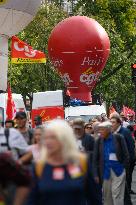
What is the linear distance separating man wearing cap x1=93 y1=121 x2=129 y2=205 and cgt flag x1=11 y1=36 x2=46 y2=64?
1301 cm

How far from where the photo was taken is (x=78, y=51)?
109 feet

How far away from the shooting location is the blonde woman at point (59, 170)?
6.57 metres

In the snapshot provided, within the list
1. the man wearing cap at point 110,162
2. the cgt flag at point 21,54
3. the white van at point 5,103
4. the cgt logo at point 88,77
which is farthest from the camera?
the cgt logo at point 88,77

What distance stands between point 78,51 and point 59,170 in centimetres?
2678

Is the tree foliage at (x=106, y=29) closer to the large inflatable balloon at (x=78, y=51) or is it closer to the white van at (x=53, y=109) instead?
the large inflatable balloon at (x=78, y=51)

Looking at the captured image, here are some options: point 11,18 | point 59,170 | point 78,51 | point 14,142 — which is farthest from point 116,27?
point 59,170

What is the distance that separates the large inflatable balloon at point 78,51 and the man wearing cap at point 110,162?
65.9 ft

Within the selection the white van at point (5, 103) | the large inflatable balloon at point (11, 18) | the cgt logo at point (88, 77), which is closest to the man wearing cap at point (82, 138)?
the white van at point (5, 103)

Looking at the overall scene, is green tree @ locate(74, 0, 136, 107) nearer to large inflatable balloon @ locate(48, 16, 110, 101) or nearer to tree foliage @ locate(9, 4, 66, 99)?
tree foliage @ locate(9, 4, 66, 99)

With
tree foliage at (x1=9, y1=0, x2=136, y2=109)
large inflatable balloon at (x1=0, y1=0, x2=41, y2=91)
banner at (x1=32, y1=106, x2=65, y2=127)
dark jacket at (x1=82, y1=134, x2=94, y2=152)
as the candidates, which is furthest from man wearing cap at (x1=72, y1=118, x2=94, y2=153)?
tree foliage at (x1=9, y1=0, x2=136, y2=109)

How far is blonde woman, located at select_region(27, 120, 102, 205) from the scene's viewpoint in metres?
6.57

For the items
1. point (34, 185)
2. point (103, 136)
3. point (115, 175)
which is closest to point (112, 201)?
point (115, 175)

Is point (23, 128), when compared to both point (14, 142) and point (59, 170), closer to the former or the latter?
point (14, 142)

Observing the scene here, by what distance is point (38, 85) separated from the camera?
44.3m
